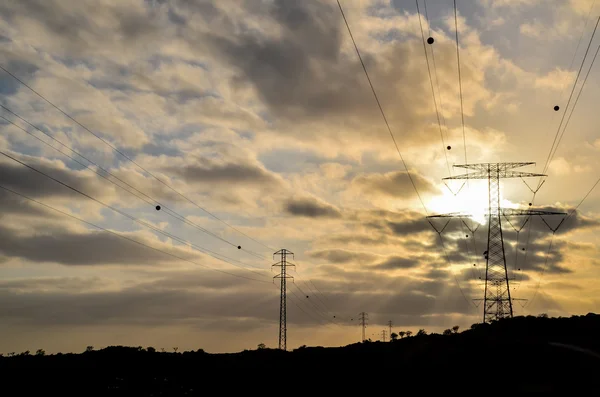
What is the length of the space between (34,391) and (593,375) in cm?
3937

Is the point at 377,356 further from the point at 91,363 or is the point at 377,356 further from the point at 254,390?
the point at 91,363

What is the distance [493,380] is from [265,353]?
30.6m

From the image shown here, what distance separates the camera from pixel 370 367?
1860 inches

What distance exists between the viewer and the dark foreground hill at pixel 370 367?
33344mm

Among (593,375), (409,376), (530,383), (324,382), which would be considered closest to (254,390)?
(324,382)

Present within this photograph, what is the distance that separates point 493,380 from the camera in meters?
34.8

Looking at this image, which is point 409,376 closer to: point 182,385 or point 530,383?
point 530,383

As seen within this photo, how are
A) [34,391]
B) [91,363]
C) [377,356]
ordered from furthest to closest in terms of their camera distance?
1. [91,363]
2. [377,356]
3. [34,391]

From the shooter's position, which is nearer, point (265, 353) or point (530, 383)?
point (530, 383)

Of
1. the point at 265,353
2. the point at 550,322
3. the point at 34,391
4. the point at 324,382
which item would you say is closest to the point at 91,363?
the point at 34,391

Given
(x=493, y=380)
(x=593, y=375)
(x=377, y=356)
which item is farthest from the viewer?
(x=377, y=356)

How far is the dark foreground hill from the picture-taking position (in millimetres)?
33344

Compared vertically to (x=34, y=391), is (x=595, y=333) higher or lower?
higher

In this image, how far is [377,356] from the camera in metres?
50.5
